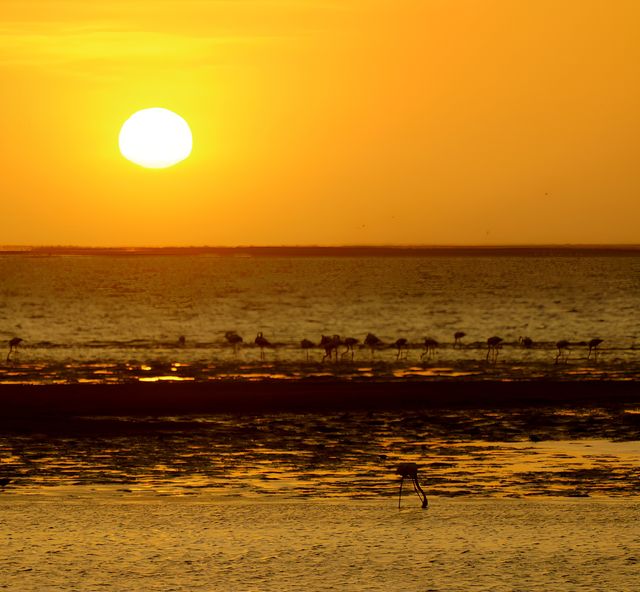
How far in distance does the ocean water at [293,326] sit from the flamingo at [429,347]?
0.34 metres

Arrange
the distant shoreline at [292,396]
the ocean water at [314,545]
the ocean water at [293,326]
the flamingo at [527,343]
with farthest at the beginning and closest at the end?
the flamingo at [527,343]
the ocean water at [293,326]
the distant shoreline at [292,396]
the ocean water at [314,545]

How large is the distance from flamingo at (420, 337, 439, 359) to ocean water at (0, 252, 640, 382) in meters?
0.34

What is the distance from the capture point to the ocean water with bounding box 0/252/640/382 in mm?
43906

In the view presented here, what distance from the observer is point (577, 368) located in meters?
42.7

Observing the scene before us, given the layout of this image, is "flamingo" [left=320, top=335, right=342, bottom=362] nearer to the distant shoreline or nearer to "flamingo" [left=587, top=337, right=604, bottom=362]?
the distant shoreline

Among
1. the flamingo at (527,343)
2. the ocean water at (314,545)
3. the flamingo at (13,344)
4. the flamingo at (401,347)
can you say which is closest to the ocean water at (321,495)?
the ocean water at (314,545)

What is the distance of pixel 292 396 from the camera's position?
3275 cm

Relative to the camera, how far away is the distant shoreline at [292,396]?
30547 millimetres

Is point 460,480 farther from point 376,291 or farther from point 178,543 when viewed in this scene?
point 376,291

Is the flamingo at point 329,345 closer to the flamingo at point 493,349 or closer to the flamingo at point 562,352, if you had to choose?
the flamingo at point 493,349

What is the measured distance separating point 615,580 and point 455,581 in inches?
73.2

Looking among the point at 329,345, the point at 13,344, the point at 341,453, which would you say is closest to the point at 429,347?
the point at 329,345

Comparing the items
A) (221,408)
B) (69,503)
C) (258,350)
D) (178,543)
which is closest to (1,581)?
(178,543)

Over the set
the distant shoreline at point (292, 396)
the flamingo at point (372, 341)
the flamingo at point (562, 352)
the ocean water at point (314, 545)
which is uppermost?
the flamingo at point (372, 341)
